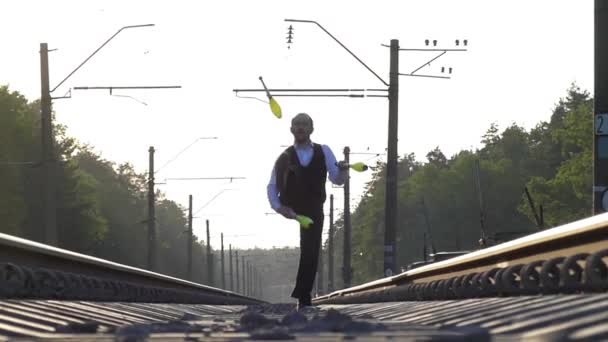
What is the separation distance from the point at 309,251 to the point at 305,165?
987 mm

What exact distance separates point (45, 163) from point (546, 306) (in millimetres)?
31082

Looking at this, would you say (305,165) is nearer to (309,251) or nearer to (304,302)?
(309,251)

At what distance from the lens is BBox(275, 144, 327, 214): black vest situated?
45.6 feet

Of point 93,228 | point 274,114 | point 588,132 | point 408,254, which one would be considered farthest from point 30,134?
point 274,114

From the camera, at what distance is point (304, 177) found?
13969 mm

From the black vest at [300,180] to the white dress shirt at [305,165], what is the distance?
1.4 inches

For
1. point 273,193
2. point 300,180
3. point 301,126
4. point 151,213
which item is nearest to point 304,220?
point 300,180

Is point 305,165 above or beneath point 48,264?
above

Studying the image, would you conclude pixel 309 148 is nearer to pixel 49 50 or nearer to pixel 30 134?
pixel 49 50

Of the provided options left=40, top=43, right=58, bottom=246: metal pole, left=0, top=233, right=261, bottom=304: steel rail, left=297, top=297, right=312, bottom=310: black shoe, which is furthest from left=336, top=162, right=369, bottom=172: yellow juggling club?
left=40, top=43, right=58, bottom=246: metal pole

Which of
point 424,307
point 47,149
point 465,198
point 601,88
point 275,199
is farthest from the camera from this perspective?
point 465,198

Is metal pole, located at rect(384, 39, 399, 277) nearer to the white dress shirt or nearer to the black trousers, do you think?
the black trousers

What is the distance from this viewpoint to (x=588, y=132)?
281 ft

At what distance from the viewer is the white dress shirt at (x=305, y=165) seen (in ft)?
44.5
